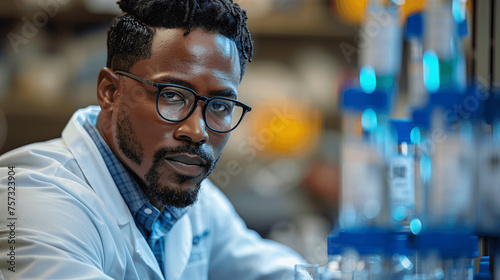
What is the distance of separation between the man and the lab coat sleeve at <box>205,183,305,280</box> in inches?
9.4

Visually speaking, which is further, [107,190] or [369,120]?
[107,190]

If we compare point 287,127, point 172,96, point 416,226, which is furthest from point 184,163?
point 287,127

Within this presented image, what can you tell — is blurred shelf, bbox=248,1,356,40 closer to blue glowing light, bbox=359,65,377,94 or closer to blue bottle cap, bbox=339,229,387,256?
blue glowing light, bbox=359,65,377,94

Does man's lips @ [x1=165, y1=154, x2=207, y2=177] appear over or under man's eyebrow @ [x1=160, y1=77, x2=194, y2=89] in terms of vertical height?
under

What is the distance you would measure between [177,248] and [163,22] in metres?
0.52

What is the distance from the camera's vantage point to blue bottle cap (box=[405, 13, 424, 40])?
829 mm

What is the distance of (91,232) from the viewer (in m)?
0.91

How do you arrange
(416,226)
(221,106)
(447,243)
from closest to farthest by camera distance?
(447,243)
(416,226)
(221,106)

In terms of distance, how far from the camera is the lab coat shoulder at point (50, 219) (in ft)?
2.57

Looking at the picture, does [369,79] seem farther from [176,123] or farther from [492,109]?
[176,123]

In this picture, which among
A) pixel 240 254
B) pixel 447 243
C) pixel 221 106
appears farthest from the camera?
pixel 240 254

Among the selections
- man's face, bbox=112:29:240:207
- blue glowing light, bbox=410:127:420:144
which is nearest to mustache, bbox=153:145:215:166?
man's face, bbox=112:29:240:207

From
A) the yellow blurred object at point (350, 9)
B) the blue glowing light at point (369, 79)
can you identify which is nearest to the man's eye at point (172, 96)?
the blue glowing light at point (369, 79)

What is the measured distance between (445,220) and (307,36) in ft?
5.90
